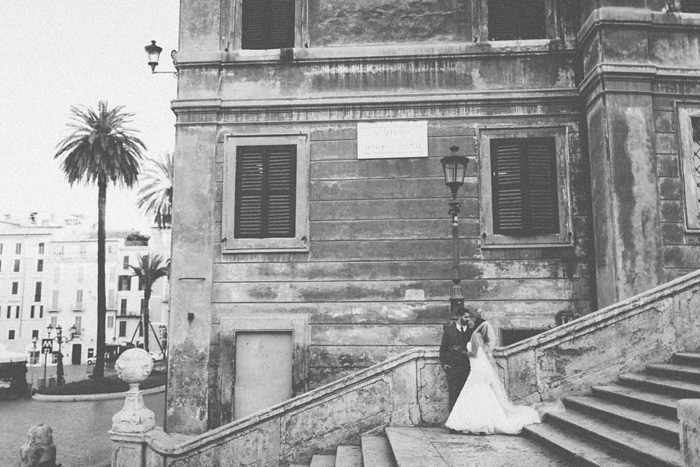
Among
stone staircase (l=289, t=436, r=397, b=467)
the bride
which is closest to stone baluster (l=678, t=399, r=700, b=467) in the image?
stone staircase (l=289, t=436, r=397, b=467)

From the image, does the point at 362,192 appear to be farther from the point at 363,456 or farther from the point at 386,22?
the point at 363,456

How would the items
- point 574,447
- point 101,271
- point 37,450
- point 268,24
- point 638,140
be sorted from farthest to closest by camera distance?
point 101,271, point 268,24, point 638,140, point 37,450, point 574,447

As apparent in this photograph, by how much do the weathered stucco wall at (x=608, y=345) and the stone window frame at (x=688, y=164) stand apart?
3.02 meters

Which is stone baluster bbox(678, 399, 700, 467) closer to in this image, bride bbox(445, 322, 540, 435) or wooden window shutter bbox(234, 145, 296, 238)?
bride bbox(445, 322, 540, 435)

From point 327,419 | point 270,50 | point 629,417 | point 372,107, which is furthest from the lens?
point 270,50

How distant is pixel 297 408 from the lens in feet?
28.6

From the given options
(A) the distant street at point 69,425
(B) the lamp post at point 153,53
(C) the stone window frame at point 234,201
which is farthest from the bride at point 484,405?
(B) the lamp post at point 153,53

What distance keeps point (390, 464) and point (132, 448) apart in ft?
13.3

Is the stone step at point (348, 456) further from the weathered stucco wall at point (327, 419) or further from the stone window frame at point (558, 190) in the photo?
the stone window frame at point (558, 190)

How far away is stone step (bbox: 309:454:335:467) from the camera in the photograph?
8042 millimetres

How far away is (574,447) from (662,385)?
163 centimetres

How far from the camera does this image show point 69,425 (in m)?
19.8

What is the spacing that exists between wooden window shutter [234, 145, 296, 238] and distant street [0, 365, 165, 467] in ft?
20.6

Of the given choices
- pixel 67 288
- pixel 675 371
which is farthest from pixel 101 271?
pixel 67 288
